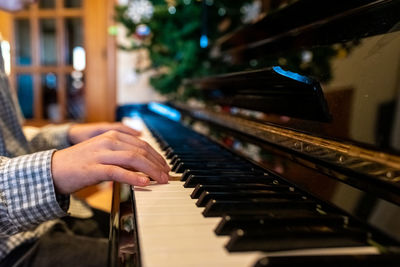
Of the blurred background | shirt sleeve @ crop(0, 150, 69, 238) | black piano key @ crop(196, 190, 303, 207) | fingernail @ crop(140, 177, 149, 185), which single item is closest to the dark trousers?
shirt sleeve @ crop(0, 150, 69, 238)

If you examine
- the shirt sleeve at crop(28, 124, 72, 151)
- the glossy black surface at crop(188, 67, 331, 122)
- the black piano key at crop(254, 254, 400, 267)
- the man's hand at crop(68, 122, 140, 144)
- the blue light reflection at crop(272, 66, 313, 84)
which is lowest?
the shirt sleeve at crop(28, 124, 72, 151)

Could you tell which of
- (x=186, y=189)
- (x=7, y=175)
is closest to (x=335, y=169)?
(x=186, y=189)

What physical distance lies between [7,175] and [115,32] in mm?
3548

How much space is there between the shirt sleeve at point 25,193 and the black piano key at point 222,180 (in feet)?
0.85

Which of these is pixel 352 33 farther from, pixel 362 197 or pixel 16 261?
pixel 16 261

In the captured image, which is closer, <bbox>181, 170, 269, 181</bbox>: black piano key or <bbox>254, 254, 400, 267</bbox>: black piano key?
<bbox>254, 254, 400, 267</bbox>: black piano key

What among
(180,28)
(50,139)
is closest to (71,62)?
(180,28)

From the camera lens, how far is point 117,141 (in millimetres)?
690

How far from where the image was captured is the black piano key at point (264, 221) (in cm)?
43

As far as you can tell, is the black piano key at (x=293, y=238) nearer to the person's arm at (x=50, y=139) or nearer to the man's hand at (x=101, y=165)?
the man's hand at (x=101, y=165)

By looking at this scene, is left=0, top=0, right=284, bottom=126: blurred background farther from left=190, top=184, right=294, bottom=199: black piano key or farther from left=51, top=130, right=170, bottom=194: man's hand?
left=190, top=184, right=294, bottom=199: black piano key

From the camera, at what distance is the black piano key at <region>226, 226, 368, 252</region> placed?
1.29 ft

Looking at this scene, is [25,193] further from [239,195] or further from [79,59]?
[79,59]

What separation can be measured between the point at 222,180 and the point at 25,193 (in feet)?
1.21
